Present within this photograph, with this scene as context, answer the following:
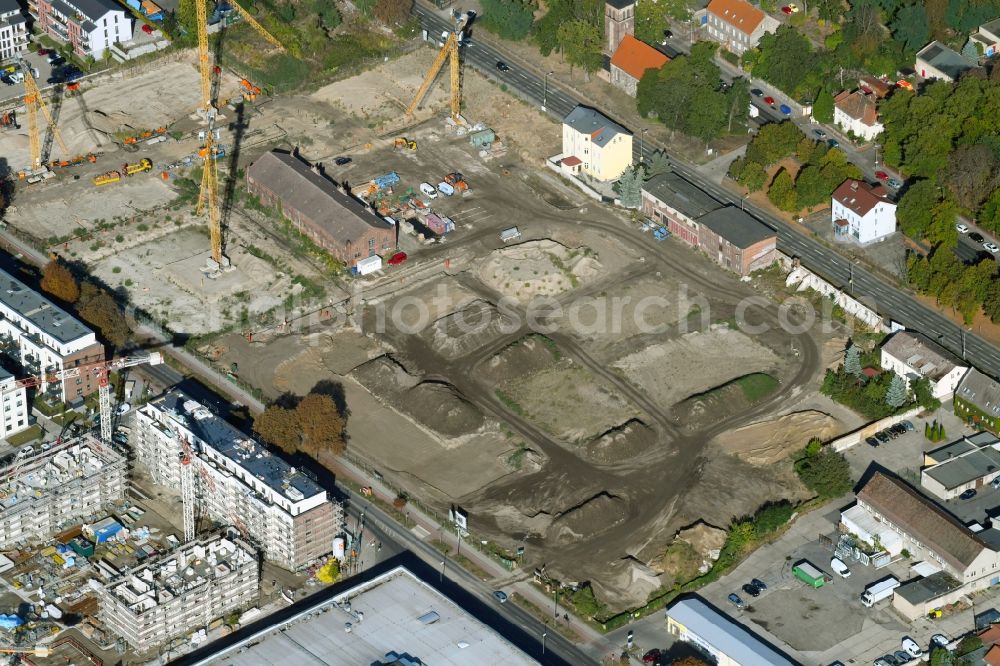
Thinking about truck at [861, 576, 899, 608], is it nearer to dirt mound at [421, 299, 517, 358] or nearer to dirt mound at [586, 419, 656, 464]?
dirt mound at [586, 419, 656, 464]

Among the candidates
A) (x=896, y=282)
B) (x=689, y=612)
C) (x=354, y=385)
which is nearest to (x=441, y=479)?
(x=354, y=385)

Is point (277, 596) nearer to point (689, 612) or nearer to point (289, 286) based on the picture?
point (689, 612)

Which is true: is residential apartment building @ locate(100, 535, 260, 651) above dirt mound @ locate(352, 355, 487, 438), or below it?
below

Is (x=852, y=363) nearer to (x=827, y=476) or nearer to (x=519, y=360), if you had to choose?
(x=827, y=476)

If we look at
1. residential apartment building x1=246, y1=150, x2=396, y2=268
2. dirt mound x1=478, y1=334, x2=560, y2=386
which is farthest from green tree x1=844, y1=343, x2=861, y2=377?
residential apartment building x1=246, y1=150, x2=396, y2=268

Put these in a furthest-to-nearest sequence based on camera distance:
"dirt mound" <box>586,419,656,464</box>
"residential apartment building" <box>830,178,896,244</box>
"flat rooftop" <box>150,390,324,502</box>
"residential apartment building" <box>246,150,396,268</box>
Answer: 1. "residential apartment building" <box>830,178,896,244</box>
2. "residential apartment building" <box>246,150,396,268</box>
3. "dirt mound" <box>586,419,656,464</box>
4. "flat rooftop" <box>150,390,324,502</box>

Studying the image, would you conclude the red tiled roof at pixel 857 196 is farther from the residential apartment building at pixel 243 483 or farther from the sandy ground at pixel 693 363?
the residential apartment building at pixel 243 483

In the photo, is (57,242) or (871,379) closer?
(871,379)
